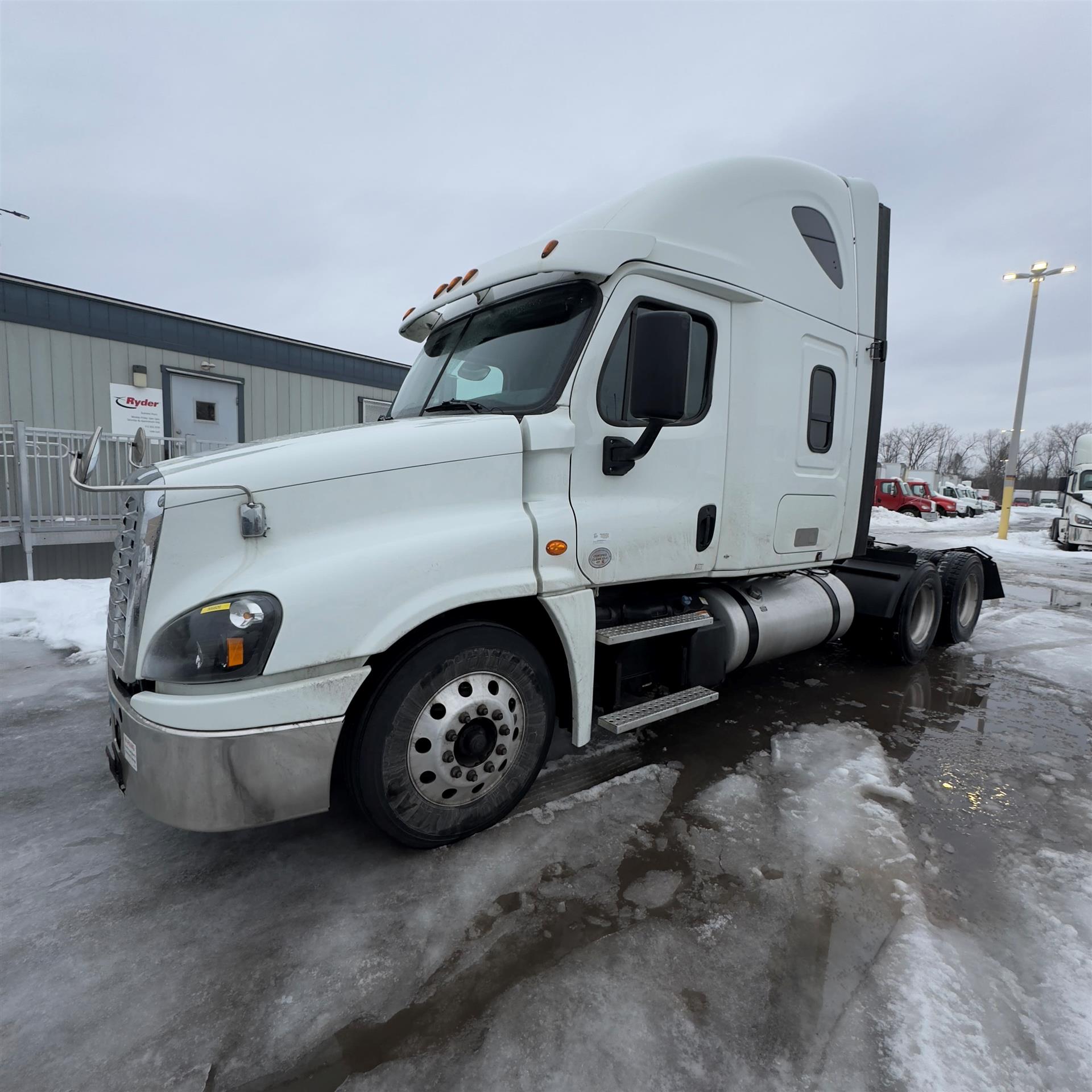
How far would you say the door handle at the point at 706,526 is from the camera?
11.8 feet

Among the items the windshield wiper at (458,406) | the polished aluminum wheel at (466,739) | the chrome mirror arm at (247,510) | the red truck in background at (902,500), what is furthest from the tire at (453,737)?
the red truck in background at (902,500)

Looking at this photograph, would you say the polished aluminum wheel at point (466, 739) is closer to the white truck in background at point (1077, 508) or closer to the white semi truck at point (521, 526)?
the white semi truck at point (521, 526)

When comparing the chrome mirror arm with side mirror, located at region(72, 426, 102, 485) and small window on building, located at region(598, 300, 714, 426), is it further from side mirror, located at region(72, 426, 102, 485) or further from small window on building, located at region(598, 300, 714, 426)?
small window on building, located at region(598, 300, 714, 426)

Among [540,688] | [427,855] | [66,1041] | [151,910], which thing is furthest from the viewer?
[540,688]

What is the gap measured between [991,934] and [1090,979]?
0.28 meters

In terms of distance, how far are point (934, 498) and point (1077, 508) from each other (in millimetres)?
15825

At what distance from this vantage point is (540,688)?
297 centimetres

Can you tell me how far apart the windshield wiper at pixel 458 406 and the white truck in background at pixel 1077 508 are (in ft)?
70.5

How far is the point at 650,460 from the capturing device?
10.7ft

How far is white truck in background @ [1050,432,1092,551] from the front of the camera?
58.6 ft

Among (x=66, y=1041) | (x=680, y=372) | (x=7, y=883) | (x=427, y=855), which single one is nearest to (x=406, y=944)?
(x=427, y=855)

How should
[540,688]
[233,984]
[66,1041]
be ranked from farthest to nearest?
[540,688] → [233,984] → [66,1041]

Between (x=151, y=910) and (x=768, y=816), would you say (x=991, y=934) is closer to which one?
(x=768, y=816)

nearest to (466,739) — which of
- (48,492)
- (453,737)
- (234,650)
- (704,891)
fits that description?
(453,737)
